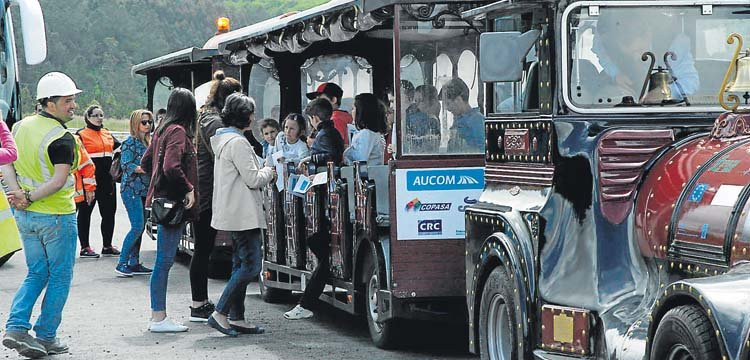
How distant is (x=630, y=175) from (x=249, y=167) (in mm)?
3901

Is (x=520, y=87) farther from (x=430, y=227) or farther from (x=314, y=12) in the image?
(x=314, y=12)

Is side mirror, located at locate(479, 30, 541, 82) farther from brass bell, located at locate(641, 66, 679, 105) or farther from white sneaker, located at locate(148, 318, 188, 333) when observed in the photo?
white sneaker, located at locate(148, 318, 188, 333)

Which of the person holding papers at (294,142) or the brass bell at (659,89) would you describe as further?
the person holding papers at (294,142)

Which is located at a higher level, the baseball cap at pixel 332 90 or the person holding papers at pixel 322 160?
the baseball cap at pixel 332 90

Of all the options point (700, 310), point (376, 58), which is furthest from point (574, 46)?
point (376, 58)

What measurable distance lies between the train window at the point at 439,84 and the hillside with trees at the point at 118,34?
6181 cm

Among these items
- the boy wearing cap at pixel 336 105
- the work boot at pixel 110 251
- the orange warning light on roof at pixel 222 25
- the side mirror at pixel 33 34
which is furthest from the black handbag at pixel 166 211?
the orange warning light on roof at pixel 222 25

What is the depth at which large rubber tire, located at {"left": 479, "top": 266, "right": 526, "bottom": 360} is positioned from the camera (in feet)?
23.8

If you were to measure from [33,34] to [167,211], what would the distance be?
473 cm

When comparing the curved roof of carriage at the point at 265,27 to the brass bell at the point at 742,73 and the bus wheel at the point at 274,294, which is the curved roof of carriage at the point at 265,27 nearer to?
the bus wheel at the point at 274,294

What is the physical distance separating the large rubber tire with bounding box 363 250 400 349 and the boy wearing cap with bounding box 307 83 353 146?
8.50ft

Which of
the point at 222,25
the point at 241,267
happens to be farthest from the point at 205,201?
the point at 222,25

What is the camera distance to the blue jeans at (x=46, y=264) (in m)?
8.91

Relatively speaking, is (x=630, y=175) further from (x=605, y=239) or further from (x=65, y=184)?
(x=65, y=184)
